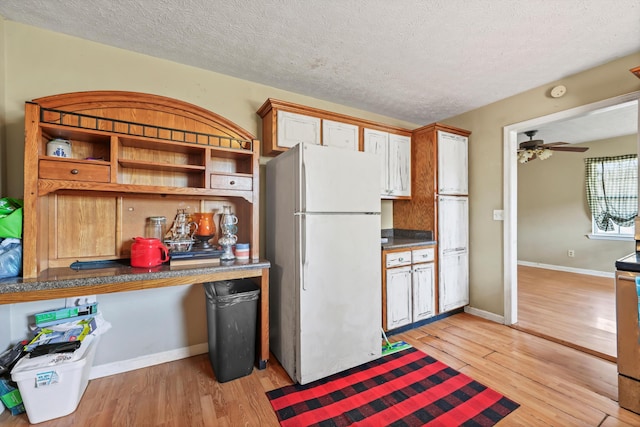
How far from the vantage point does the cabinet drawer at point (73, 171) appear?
5.41ft

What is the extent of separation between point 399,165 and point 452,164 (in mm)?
624

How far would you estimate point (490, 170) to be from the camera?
316 centimetres

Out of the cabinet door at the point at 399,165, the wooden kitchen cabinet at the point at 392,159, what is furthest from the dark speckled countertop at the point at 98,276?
the cabinet door at the point at 399,165

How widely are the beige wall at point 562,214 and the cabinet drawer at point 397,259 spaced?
15.3 ft

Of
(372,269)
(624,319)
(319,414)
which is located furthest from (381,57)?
(319,414)

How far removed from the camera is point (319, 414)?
5.46ft

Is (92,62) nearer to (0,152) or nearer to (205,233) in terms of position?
(0,152)

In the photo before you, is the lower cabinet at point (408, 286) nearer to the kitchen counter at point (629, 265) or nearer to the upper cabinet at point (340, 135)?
the upper cabinet at point (340, 135)

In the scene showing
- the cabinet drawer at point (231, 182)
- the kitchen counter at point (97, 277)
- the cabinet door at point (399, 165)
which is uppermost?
the cabinet door at point (399, 165)

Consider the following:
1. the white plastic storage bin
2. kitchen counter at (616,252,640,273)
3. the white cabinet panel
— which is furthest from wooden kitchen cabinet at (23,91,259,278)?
kitchen counter at (616,252,640,273)

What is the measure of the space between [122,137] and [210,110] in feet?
2.56

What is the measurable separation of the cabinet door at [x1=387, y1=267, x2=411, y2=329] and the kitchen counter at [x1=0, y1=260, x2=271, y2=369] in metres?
1.25

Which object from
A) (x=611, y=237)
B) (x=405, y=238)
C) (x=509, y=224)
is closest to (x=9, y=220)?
(x=405, y=238)

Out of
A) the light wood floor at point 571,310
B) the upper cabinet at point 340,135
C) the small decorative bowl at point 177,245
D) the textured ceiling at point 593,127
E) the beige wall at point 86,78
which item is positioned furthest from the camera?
the textured ceiling at point 593,127
